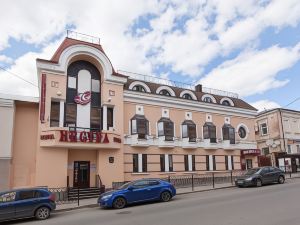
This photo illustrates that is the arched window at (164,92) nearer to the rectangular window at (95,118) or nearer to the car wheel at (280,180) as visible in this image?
the rectangular window at (95,118)

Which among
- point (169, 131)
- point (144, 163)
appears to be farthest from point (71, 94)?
point (169, 131)

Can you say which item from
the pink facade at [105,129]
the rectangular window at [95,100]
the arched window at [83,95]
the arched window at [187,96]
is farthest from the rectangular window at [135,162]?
the arched window at [187,96]

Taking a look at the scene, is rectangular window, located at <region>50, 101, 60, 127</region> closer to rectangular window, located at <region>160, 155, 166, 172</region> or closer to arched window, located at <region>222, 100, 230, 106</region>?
rectangular window, located at <region>160, 155, 166, 172</region>

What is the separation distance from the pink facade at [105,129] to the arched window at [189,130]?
3.9 inches

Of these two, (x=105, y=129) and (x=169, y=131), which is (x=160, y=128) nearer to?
(x=169, y=131)

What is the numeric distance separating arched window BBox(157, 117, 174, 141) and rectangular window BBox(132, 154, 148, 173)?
2725mm

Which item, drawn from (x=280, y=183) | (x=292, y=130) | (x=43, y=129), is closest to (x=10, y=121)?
(x=43, y=129)

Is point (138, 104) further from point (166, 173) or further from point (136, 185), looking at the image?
point (136, 185)

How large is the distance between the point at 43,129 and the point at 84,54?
6860 mm

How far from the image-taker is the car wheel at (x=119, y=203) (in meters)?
15.0

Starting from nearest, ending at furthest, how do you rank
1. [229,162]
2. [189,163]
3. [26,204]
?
[26,204], [189,163], [229,162]

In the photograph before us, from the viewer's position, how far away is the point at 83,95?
76.2 feet

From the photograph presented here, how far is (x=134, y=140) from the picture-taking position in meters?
24.6

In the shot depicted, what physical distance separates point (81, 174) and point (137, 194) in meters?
7.97
